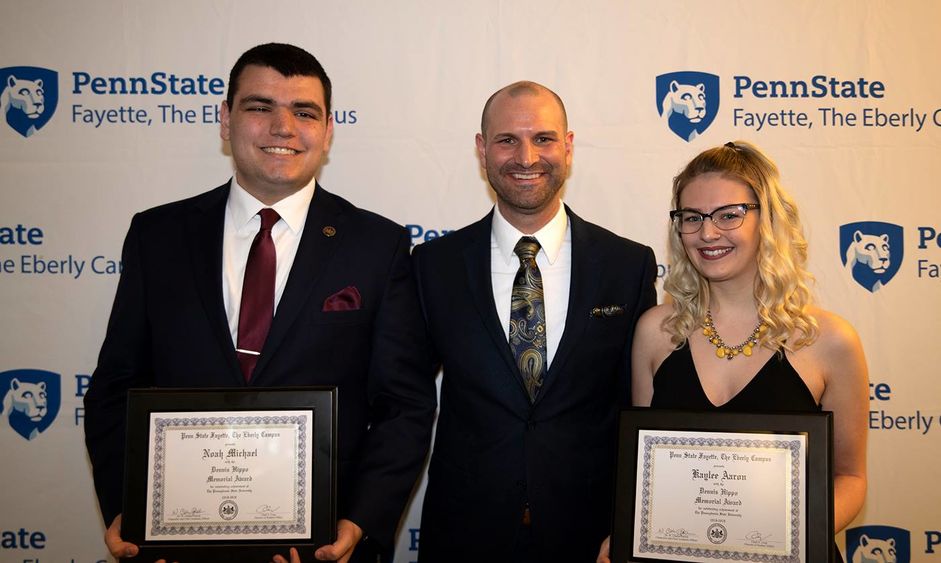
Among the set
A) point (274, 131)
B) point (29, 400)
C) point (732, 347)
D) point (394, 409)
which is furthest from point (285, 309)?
point (29, 400)

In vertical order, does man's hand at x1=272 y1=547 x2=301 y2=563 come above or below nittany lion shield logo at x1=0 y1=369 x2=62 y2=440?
below

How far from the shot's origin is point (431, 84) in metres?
3.41

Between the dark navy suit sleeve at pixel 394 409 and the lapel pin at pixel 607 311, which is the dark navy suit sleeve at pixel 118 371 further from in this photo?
the lapel pin at pixel 607 311

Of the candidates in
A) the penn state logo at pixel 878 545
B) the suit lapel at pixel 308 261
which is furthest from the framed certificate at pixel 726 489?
the penn state logo at pixel 878 545

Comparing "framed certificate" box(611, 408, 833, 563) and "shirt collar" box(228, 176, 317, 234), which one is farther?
A: "shirt collar" box(228, 176, 317, 234)

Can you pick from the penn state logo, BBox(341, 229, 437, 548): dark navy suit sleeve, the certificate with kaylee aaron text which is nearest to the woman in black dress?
BBox(341, 229, 437, 548): dark navy suit sleeve

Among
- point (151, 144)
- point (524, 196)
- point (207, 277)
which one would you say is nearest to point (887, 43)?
point (524, 196)

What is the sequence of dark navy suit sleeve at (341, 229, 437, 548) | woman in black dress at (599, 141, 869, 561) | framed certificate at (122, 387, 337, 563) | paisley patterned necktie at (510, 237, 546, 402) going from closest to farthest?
framed certificate at (122, 387, 337, 563), woman in black dress at (599, 141, 869, 561), dark navy suit sleeve at (341, 229, 437, 548), paisley patterned necktie at (510, 237, 546, 402)

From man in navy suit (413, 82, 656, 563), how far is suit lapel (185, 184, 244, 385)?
69cm

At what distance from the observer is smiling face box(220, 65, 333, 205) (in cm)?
240

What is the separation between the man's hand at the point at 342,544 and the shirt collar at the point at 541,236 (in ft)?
3.42

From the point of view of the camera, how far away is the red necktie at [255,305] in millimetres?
2297
